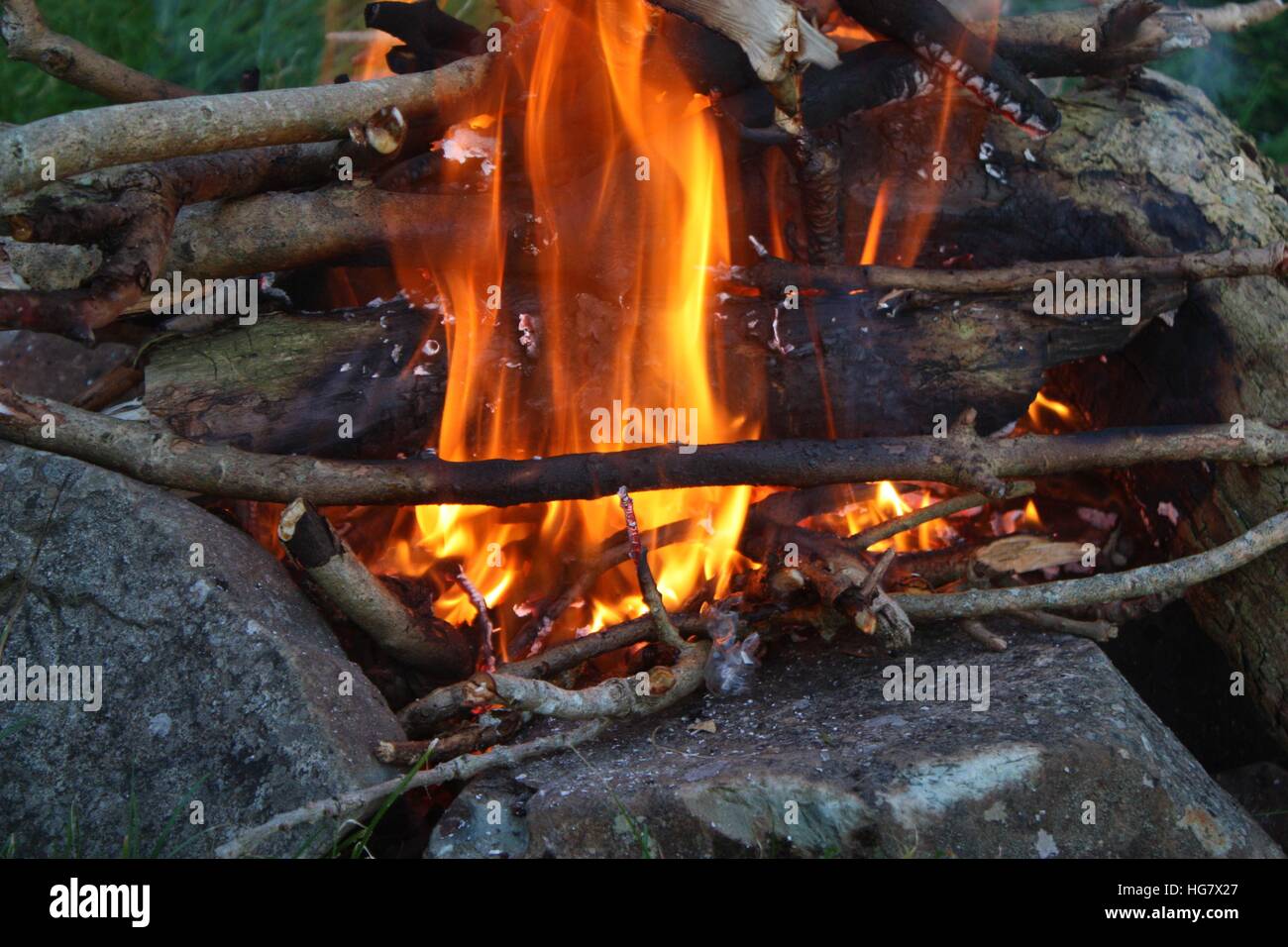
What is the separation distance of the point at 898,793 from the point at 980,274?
1.88 m

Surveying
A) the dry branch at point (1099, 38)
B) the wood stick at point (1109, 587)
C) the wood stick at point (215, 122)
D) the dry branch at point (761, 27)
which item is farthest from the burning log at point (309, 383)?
the dry branch at point (1099, 38)

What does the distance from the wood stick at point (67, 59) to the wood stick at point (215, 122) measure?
1111mm

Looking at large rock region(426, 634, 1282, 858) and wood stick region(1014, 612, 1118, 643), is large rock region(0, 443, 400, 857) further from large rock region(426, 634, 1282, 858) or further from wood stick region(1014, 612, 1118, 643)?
wood stick region(1014, 612, 1118, 643)

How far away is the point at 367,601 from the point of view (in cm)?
344

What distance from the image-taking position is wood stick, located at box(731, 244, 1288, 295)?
384 centimetres

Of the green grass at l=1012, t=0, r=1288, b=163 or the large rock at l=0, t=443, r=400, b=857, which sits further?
the green grass at l=1012, t=0, r=1288, b=163

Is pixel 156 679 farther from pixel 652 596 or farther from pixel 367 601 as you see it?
pixel 652 596

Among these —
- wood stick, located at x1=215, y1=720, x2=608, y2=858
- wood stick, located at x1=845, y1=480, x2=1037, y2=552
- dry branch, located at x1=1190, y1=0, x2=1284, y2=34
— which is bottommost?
wood stick, located at x1=215, y1=720, x2=608, y2=858

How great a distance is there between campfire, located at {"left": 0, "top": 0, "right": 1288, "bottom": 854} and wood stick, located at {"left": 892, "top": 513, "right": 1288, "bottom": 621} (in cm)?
1

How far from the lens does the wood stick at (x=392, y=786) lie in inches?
109

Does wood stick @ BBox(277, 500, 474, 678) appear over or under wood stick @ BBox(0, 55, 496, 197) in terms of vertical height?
under

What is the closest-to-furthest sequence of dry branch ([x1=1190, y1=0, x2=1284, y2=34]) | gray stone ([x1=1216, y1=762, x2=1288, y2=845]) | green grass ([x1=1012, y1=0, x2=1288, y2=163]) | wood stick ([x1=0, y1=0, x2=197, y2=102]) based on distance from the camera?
gray stone ([x1=1216, y1=762, x2=1288, y2=845])
wood stick ([x1=0, y1=0, x2=197, y2=102])
dry branch ([x1=1190, y1=0, x2=1284, y2=34])
green grass ([x1=1012, y1=0, x2=1288, y2=163])

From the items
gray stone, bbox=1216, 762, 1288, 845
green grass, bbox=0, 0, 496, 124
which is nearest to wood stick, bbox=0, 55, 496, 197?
green grass, bbox=0, 0, 496, 124

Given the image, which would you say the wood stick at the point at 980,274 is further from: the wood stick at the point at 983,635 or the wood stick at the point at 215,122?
the wood stick at the point at 215,122
